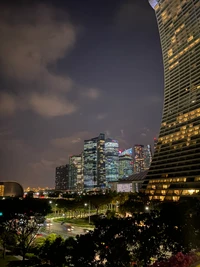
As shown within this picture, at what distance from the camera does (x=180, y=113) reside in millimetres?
105125

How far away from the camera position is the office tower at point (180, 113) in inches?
3807

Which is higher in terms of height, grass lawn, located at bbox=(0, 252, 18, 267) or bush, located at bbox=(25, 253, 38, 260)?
bush, located at bbox=(25, 253, 38, 260)

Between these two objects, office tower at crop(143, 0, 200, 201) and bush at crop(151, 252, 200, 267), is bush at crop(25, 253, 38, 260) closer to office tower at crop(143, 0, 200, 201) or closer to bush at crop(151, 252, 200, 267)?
bush at crop(151, 252, 200, 267)

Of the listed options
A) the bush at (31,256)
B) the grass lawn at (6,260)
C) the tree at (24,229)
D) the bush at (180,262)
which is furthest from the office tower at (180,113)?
the bush at (180,262)

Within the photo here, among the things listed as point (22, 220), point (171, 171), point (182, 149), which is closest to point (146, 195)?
point (171, 171)

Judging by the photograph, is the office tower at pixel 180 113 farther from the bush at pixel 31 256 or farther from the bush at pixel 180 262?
the bush at pixel 180 262

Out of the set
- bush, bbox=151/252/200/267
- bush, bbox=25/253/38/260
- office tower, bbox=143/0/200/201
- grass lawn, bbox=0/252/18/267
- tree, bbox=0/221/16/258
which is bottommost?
grass lawn, bbox=0/252/18/267

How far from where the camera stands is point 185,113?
103250 mm

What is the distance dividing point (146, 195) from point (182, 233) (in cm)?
8373

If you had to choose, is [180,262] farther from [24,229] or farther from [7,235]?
[7,235]

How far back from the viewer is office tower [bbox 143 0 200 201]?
9669cm

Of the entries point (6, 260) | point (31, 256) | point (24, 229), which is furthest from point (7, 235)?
point (31, 256)

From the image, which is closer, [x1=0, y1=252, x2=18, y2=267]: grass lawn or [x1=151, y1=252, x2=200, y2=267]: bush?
[x1=151, y1=252, x2=200, y2=267]: bush

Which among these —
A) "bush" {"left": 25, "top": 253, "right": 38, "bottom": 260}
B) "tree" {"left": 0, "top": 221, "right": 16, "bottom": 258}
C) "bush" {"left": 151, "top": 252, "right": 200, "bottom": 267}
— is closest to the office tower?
"bush" {"left": 25, "top": 253, "right": 38, "bottom": 260}
